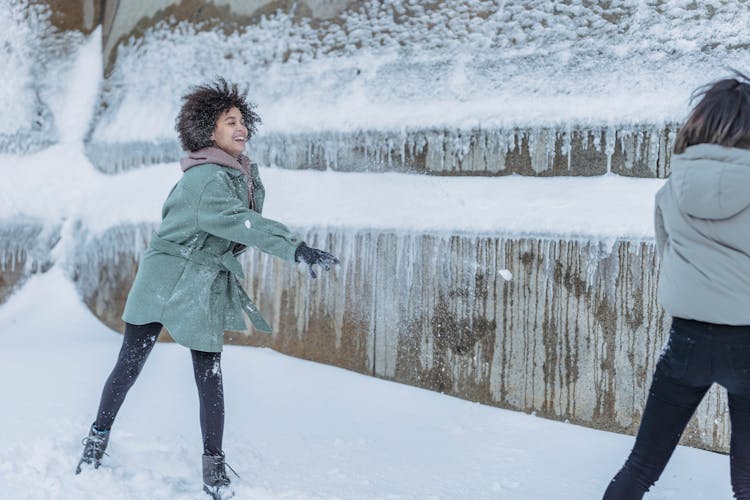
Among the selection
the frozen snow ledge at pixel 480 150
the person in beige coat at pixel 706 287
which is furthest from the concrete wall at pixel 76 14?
the person in beige coat at pixel 706 287

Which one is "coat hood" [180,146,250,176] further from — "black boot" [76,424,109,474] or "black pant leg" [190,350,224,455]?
"black boot" [76,424,109,474]

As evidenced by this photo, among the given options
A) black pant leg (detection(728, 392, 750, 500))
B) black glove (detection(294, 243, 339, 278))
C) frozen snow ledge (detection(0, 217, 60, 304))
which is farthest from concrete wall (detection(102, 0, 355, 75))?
black pant leg (detection(728, 392, 750, 500))

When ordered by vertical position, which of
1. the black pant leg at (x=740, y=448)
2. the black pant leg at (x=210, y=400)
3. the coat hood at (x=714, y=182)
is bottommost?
the black pant leg at (x=210, y=400)

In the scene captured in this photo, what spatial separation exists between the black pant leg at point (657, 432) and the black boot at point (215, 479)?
134 centimetres

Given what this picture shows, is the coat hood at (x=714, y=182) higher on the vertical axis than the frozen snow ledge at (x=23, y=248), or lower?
higher

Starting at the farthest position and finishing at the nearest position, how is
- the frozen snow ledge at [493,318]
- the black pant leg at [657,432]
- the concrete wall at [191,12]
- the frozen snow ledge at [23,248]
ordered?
the frozen snow ledge at [23,248] < the concrete wall at [191,12] < the frozen snow ledge at [493,318] < the black pant leg at [657,432]

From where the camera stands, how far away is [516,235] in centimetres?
420

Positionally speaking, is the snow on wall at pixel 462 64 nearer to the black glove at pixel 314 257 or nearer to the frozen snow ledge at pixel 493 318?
the frozen snow ledge at pixel 493 318

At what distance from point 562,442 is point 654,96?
1.63 m

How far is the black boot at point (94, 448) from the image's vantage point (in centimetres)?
324

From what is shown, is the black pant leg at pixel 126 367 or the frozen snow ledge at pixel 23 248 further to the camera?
the frozen snow ledge at pixel 23 248

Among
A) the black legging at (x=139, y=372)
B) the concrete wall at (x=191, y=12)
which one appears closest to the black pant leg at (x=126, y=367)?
the black legging at (x=139, y=372)

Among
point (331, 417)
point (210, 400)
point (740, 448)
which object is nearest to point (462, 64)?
point (331, 417)

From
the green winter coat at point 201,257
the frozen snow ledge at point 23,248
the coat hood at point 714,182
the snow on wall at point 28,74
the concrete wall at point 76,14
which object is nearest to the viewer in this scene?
the coat hood at point 714,182
